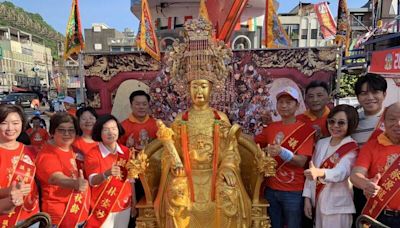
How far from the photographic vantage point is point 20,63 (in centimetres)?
4172

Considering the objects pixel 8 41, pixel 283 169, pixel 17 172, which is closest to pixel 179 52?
pixel 283 169

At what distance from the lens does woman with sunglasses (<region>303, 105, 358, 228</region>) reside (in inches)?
98.6

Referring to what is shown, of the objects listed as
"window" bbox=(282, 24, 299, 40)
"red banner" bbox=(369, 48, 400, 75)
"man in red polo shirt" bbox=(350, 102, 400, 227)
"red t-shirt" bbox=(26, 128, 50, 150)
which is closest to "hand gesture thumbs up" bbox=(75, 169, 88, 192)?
"man in red polo shirt" bbox=(350, 102, 400, 227)

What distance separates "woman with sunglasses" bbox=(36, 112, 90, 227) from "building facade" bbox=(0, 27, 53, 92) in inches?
1435

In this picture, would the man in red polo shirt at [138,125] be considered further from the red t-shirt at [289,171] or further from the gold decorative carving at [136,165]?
the red t-shirt at [289,171]

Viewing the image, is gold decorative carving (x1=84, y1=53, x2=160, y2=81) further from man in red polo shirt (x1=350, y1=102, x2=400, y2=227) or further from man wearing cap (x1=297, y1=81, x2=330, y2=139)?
man in red polo shirt (x1=350, y1=102, x2=400, y2=227)

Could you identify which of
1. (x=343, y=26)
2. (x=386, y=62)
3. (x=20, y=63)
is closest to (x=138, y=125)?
(x=343, y=26)

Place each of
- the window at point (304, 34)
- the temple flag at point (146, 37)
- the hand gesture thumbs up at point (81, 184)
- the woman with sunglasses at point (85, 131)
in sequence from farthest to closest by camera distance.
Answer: the window at point (304, 34) → the temple flag at point (146, 37) → the woman with sunglasses at point (85, 131) → the hand gesture thumbs up at point (81, 184)

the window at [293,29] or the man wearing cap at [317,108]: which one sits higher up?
the window at [293,29]

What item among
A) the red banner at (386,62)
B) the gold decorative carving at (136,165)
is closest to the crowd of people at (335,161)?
the gold decorative carving at (136,165)

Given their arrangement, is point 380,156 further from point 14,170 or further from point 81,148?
point 14,170

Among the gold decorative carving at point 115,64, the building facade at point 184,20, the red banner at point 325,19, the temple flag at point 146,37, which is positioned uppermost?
the red banner at point 325,19

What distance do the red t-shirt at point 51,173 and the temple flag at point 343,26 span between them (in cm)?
337

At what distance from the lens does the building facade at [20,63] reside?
123 ft
